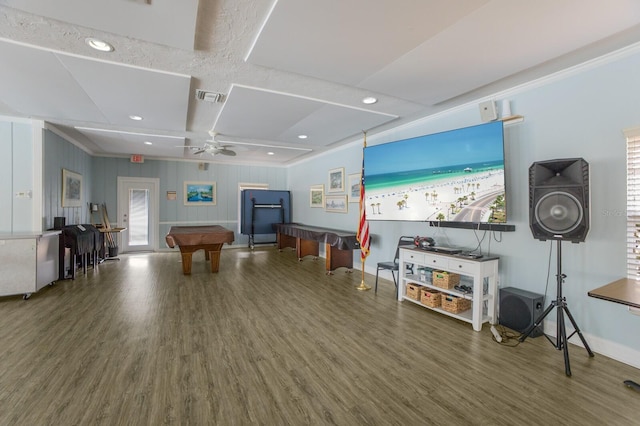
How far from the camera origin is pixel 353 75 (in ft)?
10.0

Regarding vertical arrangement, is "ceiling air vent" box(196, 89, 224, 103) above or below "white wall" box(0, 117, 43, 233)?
above

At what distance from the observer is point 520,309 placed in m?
3.06

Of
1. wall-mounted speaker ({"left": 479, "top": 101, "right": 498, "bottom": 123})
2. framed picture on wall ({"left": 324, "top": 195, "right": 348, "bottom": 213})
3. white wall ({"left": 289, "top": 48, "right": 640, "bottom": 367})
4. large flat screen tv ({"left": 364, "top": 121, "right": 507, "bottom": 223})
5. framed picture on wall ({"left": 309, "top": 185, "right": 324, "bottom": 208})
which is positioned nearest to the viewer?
white wall ({"left": 289, "top": 48, "right": 640, "bottom": 367})

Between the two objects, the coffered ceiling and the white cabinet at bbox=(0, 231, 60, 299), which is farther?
the white cabinet at bbox=(0, 231, 60, 299)

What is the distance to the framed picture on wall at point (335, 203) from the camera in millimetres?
6684

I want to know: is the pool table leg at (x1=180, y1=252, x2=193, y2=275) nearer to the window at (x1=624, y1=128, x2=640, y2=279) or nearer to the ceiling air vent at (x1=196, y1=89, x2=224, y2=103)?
the ceiling air vent at (x1=196, y1=89, x2=224, y2=103)

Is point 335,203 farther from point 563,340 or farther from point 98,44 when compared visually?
point 98,44

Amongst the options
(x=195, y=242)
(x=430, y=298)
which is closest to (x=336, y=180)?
(x=195, y=242)

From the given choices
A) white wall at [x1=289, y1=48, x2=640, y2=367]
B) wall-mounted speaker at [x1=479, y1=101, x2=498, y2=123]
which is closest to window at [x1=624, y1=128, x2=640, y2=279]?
white wall at [x1=289, y1=48, x2=640, y2=367]

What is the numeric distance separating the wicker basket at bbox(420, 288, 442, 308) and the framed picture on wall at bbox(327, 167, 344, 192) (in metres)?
3.42

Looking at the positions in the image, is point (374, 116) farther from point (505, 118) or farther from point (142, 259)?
point (142, 259)

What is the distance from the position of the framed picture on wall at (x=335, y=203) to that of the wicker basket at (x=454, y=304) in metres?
3.37

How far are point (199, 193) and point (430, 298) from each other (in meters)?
7.63

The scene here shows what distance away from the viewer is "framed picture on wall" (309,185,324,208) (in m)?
7.67
